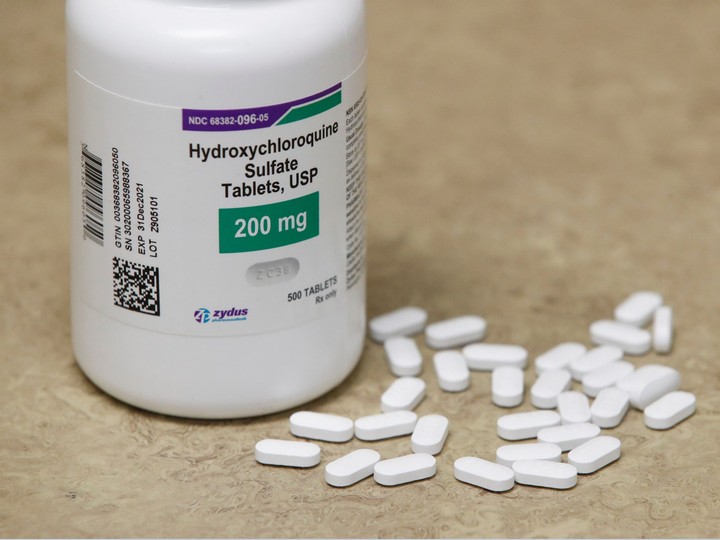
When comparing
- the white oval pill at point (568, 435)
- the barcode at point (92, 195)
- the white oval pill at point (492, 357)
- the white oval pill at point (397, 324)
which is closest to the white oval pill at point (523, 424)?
the white oval pill at point (568, 435)

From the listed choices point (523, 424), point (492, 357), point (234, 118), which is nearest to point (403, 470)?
point (523, 424)

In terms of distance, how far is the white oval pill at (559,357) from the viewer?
1.70 m

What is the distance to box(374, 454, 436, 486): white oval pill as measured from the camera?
1.49m

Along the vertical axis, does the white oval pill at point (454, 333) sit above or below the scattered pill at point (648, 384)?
below

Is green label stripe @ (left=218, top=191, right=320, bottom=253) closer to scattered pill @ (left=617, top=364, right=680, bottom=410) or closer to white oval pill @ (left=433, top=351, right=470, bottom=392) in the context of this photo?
white oval pill @ (left=433, top=351, right=470, bottom=392)

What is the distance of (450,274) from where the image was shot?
1893 mm

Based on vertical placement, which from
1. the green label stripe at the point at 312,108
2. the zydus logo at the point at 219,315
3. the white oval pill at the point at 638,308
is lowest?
the white oval pill at the point at 638,308

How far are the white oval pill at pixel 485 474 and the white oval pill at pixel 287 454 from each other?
14 centimetres

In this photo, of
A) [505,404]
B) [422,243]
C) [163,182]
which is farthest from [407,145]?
[163,182]

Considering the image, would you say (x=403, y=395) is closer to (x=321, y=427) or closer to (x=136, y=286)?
(x=321, y=427)

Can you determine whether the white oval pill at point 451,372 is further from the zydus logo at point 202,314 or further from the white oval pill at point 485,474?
the zydus logo at point 202,314

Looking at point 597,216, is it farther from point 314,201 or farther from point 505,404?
point 314,201

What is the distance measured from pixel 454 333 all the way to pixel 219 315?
1.14ft

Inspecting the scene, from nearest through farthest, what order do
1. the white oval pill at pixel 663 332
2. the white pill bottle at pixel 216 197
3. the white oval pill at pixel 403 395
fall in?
the white pill bottle at pixel 216 197, the white oval pill at pixel 403 395, the white oval pill at pixel 663 332
